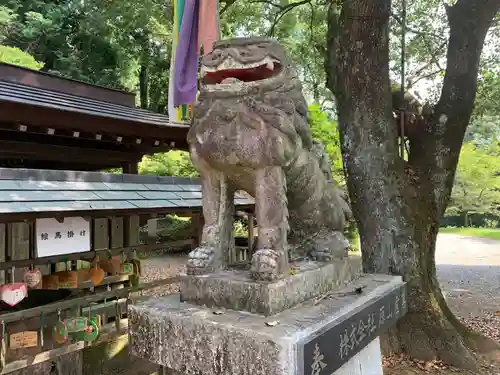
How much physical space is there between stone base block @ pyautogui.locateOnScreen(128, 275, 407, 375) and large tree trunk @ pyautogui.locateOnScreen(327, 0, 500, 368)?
6.86ft

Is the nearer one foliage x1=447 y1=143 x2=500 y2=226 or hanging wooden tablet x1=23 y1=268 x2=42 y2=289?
hanging wooden tablet x1=23 y1=268 x2=42 y2=289

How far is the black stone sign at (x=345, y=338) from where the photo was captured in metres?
1.90

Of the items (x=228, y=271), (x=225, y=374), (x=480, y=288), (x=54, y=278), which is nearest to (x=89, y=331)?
(x=54, y=278)

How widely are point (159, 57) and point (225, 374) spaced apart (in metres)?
16.1

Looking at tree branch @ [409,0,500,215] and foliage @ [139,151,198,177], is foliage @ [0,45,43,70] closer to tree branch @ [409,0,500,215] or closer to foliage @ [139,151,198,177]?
foliage @ [139,151,198,177]

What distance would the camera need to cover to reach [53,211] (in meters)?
3.75

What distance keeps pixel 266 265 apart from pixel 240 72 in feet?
3.55

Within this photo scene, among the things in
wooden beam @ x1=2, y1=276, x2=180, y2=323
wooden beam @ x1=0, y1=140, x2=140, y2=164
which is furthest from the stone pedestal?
wooden beam @ x1=0, y1=140, x2=140, y2=164

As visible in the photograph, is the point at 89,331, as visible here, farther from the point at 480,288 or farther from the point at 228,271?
the point at 480,288

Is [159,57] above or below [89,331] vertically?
above

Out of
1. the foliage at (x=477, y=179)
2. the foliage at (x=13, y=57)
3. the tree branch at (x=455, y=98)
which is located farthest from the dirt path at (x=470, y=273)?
the foliage at (x=13, y=57)

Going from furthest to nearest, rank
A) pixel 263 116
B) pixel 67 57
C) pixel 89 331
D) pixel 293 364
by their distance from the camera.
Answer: pixel 67 57
pixel 89 331
pixel 263 116
pixel 293 364

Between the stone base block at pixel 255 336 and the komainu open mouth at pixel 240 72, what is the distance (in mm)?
1297

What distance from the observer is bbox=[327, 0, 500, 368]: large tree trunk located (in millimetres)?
→ 4516
